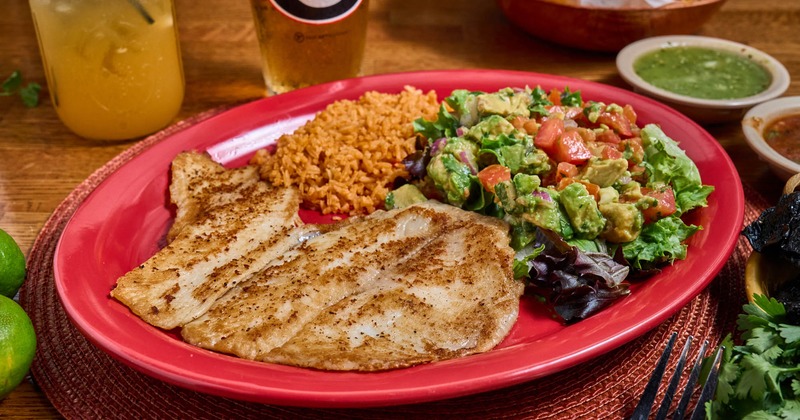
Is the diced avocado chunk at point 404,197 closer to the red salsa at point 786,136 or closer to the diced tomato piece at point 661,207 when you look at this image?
the diced tomato piece at point 661,207

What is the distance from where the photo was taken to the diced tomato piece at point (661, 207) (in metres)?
→ 2.27

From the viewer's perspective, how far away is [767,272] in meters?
2.10

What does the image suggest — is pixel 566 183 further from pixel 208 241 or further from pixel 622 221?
pixel 208 241

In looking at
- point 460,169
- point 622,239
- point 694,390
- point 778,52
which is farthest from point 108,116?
point 778,52

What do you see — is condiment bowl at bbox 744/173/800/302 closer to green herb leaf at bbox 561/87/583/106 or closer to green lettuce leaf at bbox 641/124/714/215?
green lettuce leaf at bbox 641/124/714/215

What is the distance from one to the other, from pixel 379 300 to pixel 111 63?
1.58m

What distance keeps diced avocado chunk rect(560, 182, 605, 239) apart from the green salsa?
1300 millimetres

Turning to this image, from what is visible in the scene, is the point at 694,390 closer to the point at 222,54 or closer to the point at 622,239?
the point at 622,239

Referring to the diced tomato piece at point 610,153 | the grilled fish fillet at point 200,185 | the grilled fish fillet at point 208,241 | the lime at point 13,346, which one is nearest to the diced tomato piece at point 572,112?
the diced tomato piece at point 610,153

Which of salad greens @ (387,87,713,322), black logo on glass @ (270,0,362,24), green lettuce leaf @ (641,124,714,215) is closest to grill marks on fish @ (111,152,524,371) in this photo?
salad greens @ (387,87,713,322)

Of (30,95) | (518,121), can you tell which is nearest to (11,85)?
(30,95)

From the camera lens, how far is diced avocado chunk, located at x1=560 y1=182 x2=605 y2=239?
222cm

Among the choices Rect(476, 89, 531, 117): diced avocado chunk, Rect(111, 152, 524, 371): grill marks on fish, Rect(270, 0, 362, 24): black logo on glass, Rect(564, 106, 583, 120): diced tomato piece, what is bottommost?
Rect(111, 152, 524, 371): grill marks on fish

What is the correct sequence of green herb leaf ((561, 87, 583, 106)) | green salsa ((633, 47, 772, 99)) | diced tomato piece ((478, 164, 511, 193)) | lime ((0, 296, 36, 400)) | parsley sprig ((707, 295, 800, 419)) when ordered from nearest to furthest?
parsley sprig ((707, 295, 800, 419)), lime ((0, 296, 36, 400)), diced tomato piece ((478, 164, 511, 193)), green herb leaf ((561, 87, 583, 106)), green salsa ((633, 47, 772, 99))
